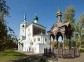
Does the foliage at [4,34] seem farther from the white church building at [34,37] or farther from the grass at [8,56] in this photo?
the white church building at [34,37]

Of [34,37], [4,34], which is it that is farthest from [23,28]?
[4,34]

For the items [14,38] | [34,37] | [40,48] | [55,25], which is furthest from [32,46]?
[14,38]

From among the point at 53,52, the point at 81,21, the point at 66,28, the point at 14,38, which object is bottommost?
the point at 53,52

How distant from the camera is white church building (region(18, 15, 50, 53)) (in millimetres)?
70356

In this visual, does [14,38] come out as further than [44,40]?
No

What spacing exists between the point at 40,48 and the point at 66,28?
36174mm

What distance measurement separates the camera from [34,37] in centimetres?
7744

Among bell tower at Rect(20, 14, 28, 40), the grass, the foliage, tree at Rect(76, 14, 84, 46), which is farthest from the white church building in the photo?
the foliage

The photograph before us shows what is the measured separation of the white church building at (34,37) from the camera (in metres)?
70.4

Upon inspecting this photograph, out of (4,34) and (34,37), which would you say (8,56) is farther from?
(34,37)

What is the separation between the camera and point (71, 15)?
50812 millimetres

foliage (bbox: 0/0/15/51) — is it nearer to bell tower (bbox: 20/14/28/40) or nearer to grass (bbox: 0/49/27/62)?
grass (bbox: 0/49/27/62)

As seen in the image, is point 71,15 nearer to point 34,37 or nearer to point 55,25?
point 55,25

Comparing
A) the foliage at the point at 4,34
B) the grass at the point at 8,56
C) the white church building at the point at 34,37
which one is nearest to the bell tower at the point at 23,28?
the white church building at the point at 34,37
